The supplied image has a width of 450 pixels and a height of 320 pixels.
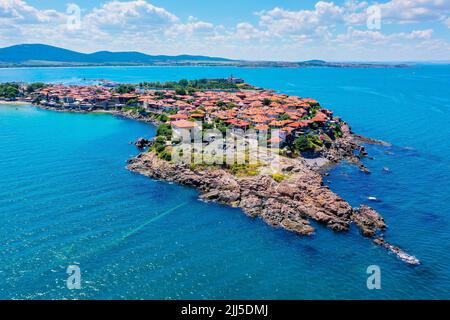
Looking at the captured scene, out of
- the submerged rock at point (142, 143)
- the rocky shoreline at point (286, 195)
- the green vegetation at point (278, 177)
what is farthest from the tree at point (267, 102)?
the green vegetation at point (278, 177)

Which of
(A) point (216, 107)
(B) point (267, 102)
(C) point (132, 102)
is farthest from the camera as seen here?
(C) point (132, 102)

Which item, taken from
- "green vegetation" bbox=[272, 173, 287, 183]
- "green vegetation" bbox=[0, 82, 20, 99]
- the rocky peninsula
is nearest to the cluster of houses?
the rocky peninsula

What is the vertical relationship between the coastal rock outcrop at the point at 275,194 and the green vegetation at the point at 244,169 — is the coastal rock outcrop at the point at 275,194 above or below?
below

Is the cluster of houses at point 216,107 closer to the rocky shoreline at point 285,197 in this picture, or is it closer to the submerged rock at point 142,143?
the submerged rock at point 142,143

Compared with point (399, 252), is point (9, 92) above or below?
above

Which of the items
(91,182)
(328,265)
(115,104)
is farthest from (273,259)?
(115,104)

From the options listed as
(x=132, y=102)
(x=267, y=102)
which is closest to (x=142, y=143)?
(x=267, y=102)

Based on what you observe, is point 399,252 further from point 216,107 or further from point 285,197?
point 216,107

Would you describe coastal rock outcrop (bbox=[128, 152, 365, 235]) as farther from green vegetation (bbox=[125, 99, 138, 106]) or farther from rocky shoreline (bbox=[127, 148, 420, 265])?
green vegetation (bbox=[125, 99, 138, 106])
